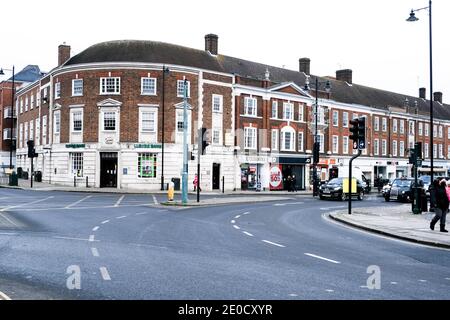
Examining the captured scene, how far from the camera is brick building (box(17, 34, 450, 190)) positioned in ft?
150

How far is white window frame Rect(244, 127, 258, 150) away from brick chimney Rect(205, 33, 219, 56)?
9074 millimetres

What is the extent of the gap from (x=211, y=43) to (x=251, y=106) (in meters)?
8.03

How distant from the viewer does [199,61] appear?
49812mm

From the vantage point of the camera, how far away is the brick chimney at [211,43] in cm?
5312

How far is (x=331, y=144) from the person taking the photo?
61156 mm

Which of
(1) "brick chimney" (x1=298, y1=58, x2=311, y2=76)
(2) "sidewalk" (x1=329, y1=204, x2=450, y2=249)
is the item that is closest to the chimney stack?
(1) "brick chimney" (x1=298, y1=58, x2=311, y2=76)

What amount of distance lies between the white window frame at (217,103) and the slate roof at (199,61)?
2.84 m

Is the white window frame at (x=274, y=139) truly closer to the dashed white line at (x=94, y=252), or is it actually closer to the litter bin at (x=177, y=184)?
the litter bin at (x=177, y=184)

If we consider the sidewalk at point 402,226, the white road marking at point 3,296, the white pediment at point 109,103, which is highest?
the white pediment at point 109,103

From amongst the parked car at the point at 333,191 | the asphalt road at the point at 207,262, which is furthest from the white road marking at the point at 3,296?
the parked car at the point at 333,191

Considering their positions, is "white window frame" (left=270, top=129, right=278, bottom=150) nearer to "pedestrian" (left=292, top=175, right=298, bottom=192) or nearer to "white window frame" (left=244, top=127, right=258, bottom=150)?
"white window frame" (left=244, top=127, right=258, bottom=150)

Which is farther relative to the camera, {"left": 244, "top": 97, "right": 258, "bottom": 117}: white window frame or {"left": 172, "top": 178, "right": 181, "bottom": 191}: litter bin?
{"left": 244, "top": 97, "right": 258, "bottom": 117}: white window frame

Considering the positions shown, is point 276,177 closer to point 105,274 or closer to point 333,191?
point 333,191

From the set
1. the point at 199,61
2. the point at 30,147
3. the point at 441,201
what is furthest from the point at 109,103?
the point at 441,201
